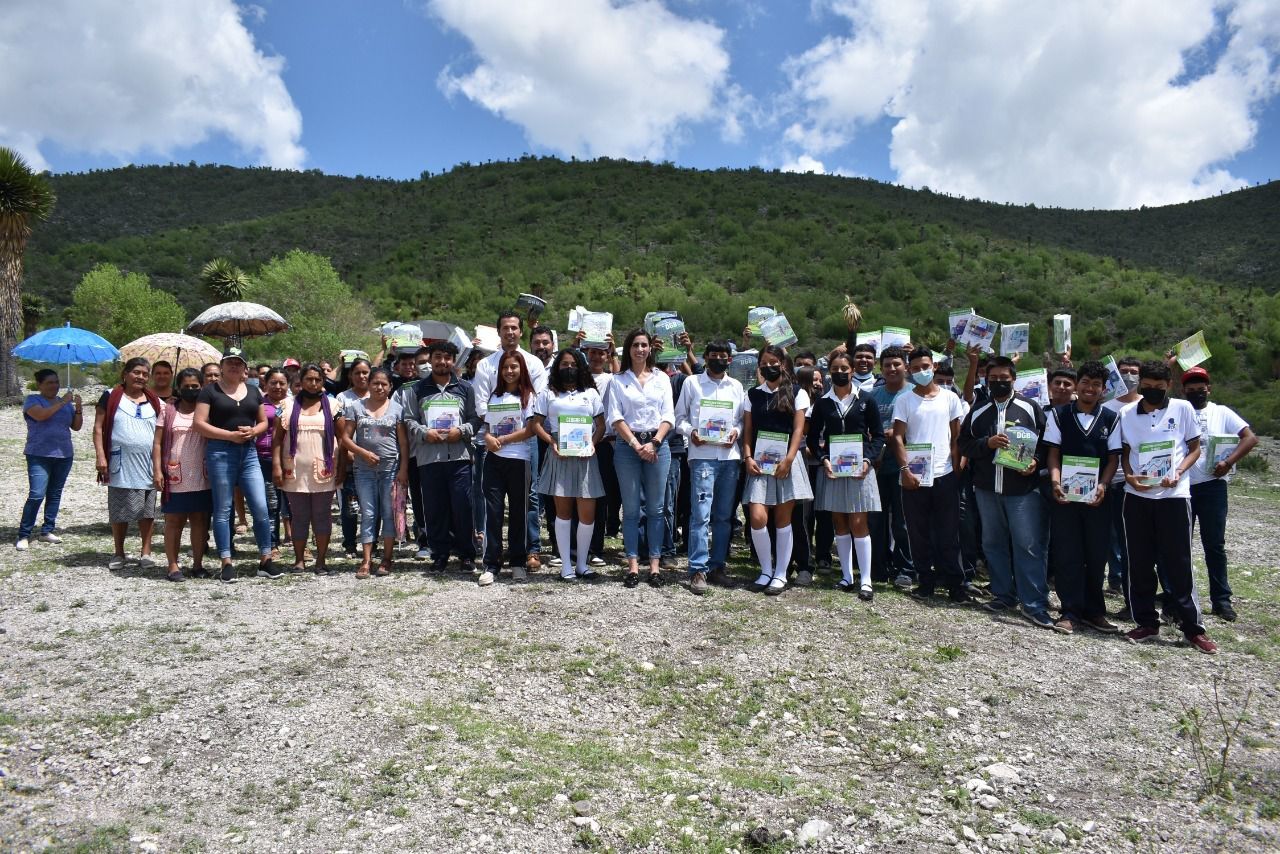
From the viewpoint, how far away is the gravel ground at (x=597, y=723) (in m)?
3.74

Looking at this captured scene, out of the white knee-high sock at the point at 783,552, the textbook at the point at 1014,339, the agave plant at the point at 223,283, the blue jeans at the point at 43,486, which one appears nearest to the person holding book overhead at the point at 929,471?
the white knee-high sock at the point at 783,552

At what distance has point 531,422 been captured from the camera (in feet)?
Answer: 24.2

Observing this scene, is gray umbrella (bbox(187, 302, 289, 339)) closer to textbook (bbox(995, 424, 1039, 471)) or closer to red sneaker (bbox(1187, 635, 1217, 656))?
textbook (bbox(995, 424, 1039, 471))

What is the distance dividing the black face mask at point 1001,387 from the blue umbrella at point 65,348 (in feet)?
31.1

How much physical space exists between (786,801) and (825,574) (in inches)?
165

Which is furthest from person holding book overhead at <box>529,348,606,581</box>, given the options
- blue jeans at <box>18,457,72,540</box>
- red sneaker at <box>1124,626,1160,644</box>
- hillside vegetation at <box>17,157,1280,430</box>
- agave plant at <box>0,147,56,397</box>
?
agave plant at <box>0,147,56,397</box>

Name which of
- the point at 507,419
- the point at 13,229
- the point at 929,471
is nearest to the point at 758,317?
the point at 929,471

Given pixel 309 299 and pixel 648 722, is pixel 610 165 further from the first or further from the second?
pixel 648 722

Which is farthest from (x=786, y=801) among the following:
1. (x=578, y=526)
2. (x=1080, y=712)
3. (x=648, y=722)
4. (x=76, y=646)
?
(x=76, y=646)

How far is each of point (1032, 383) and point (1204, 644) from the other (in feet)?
Answer: 8.28

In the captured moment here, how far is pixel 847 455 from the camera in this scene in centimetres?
714

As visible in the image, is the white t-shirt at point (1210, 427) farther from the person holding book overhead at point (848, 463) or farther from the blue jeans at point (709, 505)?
the blue jeans at point (709, 505)

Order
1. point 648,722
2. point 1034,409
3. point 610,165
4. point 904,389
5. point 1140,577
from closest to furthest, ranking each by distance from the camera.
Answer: point 648,722, point 1140,577, point 1034,409, point 904,389, point 610,165

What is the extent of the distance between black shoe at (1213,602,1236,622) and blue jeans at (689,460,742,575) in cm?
421
